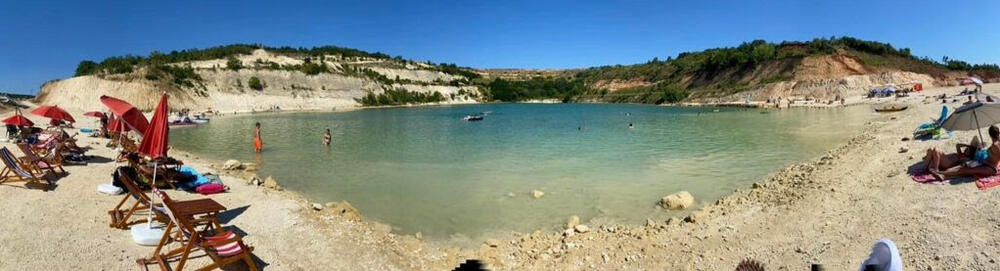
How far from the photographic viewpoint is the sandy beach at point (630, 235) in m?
6.43

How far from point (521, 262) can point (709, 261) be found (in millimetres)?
2878

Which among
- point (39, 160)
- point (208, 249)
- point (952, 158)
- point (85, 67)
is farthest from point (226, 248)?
point (85, 67)

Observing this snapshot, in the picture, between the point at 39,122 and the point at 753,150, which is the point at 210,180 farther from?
the point at 39,122

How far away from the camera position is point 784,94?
73.6 m

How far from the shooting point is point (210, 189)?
37.1 ft

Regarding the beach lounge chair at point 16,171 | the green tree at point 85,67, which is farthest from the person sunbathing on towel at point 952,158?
the green tree at point 85,67

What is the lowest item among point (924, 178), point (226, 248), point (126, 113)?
point (226, 248)

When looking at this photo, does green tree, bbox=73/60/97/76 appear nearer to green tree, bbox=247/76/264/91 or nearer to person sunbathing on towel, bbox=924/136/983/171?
Result: green tree, bbox=247/76/264/91

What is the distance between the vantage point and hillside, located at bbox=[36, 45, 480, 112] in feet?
215

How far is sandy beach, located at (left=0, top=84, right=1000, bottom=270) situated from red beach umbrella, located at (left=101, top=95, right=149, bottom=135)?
5.28ft

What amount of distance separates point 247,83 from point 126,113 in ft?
289

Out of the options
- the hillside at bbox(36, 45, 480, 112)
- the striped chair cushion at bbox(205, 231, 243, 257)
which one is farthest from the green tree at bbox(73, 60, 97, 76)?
the striped chair cushion at bbox(205, 231, 243, 257)

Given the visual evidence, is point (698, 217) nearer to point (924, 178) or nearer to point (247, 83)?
point (924, 178)

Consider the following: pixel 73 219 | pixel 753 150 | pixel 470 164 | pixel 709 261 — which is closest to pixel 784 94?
pixel 753 150
